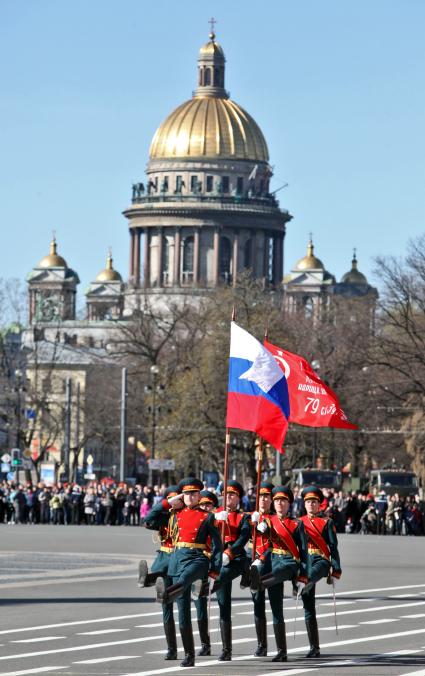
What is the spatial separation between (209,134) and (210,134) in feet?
0.26

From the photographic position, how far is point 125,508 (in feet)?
215

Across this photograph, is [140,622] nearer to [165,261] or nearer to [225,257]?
[165,261]

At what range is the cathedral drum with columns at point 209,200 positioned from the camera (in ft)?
579

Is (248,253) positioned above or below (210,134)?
below

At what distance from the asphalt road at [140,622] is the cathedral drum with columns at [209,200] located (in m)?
134

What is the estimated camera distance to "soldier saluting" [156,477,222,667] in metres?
19.1

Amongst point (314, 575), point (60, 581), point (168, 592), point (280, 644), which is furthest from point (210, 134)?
point (168, 592)

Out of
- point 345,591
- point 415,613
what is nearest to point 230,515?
point 415,613

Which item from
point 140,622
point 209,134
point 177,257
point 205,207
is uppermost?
point 209,134

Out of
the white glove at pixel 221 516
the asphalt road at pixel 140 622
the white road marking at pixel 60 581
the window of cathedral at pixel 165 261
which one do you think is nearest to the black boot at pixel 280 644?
the asphalt road at pixel 140 622

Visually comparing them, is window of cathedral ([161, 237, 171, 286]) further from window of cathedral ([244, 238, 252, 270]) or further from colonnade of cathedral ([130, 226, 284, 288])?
window of cathedral ([244, 238, 252, 270])

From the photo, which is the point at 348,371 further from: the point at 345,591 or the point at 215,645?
the point at 215,645

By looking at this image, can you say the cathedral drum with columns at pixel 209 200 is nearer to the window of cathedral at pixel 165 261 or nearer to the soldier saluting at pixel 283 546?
the window of cathedral at pixel 165 261

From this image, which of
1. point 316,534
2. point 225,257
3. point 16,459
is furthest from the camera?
point 225,257
